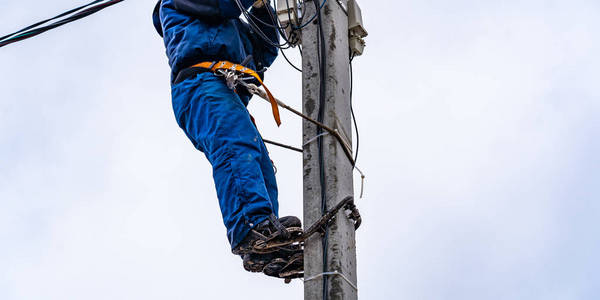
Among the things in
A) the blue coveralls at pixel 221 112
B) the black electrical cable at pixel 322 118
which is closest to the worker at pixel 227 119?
the blue coveralls at pixel 221 112

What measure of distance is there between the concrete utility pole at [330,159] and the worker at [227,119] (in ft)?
0.63

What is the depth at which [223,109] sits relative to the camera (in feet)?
15.1

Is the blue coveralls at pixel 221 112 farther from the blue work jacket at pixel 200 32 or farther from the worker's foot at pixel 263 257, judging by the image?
the worker's foot at pixel 263 257

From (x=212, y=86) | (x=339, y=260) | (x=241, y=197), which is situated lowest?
(x=339, y=260)

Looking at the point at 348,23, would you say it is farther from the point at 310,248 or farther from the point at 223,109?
the point at 310,248

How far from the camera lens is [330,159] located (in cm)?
423

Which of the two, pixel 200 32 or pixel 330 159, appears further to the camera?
pixel 200 32

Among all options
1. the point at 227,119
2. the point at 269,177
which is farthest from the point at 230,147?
the point at 269,177

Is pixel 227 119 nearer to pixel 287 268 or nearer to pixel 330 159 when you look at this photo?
pixel 330 159

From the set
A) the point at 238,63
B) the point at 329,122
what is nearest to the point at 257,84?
the point at 238,63

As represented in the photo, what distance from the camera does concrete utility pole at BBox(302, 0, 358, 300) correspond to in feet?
12.9

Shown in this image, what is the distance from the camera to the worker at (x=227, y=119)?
427 centimetres

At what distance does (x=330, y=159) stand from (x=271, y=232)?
0.44 metres

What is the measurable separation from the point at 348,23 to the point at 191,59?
2.95 ft
